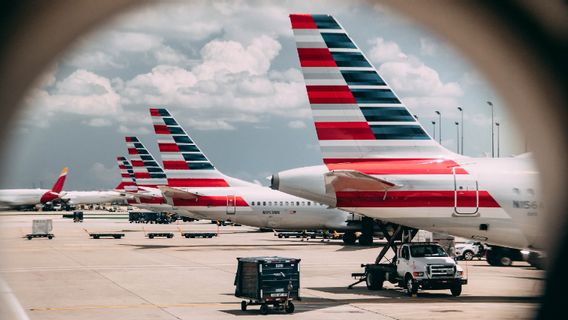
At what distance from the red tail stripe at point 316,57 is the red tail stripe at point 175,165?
3309 cm

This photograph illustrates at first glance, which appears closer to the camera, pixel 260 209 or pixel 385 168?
pixel 385 168

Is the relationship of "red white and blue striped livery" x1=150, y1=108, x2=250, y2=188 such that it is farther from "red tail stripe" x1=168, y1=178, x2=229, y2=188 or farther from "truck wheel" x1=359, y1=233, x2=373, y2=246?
"truck wheel" x1=359, y1=233, x2=373, y2=246

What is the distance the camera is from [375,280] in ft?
94.9

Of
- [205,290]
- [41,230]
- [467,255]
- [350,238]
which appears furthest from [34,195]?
[205,290]

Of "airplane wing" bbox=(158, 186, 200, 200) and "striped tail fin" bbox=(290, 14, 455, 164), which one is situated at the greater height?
"striped tail fin" bbox=(290, 14, 455, 164)

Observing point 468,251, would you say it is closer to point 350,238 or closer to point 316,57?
point 350,238

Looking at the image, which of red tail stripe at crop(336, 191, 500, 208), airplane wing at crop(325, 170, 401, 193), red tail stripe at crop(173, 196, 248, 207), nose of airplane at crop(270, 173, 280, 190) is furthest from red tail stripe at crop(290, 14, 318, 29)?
red tail stripe at crop(173, 196, 248, 207)

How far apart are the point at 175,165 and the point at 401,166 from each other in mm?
35628

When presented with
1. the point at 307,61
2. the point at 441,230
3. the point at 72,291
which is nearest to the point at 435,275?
the point at 441,230

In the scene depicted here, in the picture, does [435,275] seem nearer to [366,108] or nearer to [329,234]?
[366,108]

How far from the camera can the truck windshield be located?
27406mm

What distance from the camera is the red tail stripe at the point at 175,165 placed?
60256 millimetres

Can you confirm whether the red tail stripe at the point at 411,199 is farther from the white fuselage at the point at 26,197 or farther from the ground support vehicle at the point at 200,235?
the white fuselage at the point at 26,197

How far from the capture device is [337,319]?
21234 millimetres
